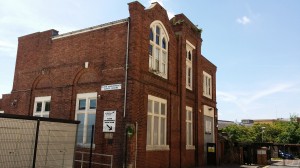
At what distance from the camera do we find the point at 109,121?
15.0m

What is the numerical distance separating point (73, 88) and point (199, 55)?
35.3 ft

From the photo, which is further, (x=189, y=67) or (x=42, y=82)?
(x=189, y=67)

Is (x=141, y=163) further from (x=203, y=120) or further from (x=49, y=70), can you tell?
(x=203, y=120)

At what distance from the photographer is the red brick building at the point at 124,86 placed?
1500 cm

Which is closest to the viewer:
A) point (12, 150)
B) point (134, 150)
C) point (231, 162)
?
point (12, 150)

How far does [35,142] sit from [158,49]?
9.96 metres

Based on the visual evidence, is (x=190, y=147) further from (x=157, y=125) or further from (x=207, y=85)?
(x=207, y=85)

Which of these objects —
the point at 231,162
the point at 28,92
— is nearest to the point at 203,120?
the point at 231,162

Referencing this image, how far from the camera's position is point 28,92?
1947 cm

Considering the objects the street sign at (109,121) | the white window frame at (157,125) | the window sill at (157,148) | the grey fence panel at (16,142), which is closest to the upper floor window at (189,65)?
the white window frame at (157,125)

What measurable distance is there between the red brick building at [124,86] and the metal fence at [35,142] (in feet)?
11.5

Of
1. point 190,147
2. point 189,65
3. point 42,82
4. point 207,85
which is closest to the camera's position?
point 42,82

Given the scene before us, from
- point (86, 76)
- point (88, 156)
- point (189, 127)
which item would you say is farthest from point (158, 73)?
point (189, 127)

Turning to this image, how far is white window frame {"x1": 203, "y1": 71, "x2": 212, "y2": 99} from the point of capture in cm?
2587
